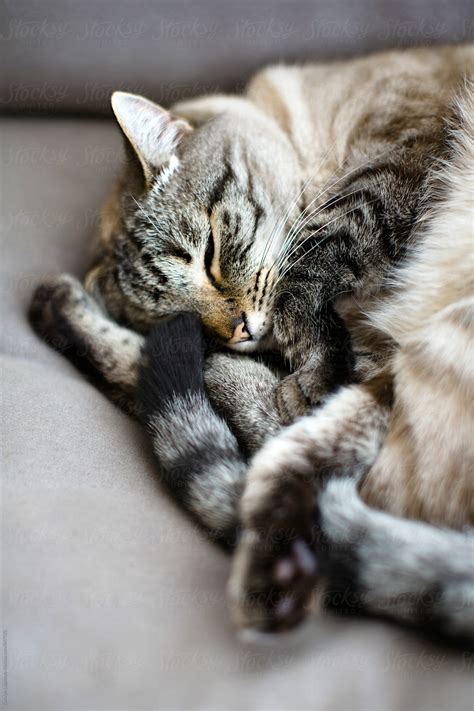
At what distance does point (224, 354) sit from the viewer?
138cm

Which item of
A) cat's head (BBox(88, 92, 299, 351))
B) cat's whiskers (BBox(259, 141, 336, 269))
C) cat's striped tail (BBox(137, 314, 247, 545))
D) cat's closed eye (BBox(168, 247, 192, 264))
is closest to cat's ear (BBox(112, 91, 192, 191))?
cat's head (BBox(88, 92, 299, 351))

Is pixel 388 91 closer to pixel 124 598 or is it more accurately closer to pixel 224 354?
pixel 224 354

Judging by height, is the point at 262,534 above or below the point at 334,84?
below

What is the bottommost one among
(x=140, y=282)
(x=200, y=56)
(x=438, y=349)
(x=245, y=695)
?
(x=245, y=695)

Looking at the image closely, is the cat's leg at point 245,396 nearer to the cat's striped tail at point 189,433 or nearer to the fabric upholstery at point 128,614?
the cat's striped tail at point 189,433

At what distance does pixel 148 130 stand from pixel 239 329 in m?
0.52

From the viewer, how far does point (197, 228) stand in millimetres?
1381

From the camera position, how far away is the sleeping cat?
2.98ft

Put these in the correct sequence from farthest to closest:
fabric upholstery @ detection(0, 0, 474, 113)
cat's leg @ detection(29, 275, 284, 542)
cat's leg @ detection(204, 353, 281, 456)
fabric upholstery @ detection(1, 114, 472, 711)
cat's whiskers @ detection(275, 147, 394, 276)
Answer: fabric upholstery @ detection(0, 0, 474, 113) → cat's whiskers @ detection(275, 147, 394, 276) → cat's leg @ detection(204, 353, 281, 456) → cat's leg @ detection(29, 275, 284, 542) → fabric upholstery @ detection(1, 114, 472, 711)

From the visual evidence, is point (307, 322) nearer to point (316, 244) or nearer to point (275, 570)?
point (316, 244)

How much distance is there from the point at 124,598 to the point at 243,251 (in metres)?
0.77

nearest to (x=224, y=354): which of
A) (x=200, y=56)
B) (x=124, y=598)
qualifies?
(x=124, y=598)

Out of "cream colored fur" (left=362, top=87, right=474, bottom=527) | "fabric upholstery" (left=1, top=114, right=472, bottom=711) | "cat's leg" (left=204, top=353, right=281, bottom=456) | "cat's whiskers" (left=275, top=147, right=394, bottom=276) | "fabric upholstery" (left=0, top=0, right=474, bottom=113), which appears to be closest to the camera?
"fabric upholstery" (left=1, top=114, right=472, bottom=711)

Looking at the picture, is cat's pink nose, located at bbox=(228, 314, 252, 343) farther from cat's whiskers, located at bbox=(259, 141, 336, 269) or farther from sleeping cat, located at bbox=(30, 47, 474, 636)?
→ cat's whiskers, located at bbox=(259, 141, 336, 269)
